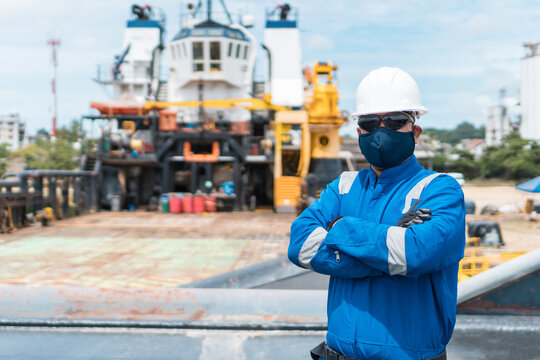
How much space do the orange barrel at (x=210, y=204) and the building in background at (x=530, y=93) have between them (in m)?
41.9

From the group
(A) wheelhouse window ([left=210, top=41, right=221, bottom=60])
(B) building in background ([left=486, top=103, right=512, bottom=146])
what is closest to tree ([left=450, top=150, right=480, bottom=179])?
(B) building in background ([left=486, top=103, right=512, bottom=146])

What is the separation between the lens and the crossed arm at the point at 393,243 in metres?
1.63

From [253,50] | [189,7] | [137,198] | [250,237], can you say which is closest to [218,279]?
[250,237]

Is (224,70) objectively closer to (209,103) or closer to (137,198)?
(209,103)

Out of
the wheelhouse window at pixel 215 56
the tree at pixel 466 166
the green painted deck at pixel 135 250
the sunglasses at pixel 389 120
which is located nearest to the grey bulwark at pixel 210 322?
the sunglasses at pixel 389 120

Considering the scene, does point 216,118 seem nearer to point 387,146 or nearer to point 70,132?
point 387,146

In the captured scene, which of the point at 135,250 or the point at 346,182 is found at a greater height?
the point at 346,182

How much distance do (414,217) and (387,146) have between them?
289mm

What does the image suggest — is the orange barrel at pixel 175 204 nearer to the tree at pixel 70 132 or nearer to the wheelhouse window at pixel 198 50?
the wheelhouse window at pixel 198 50

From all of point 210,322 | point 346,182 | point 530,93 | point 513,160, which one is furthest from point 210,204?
point 530,93

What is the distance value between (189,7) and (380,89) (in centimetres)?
3118

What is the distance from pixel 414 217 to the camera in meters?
1.69

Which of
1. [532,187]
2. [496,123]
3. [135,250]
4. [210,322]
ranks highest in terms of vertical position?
[496,123]

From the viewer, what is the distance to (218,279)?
202 inches
